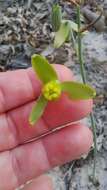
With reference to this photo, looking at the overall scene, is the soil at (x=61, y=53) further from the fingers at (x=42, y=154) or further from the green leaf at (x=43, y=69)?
the green leaf at (x=43, y=69)

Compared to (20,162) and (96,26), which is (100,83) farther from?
(20,162)

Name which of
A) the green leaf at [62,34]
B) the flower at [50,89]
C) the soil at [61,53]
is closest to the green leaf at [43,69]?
the flower at [50,89]

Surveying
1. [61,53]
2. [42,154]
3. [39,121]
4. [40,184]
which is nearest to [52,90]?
[39,121]

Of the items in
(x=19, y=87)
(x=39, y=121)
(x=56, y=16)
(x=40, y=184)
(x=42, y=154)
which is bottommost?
(x=40, y=184)

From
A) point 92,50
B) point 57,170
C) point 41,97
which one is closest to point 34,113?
point 41,97

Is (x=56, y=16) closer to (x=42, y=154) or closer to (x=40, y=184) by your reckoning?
(x=42, y=154)

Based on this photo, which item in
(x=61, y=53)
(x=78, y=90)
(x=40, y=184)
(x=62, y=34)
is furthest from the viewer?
(x=61, y=53)
